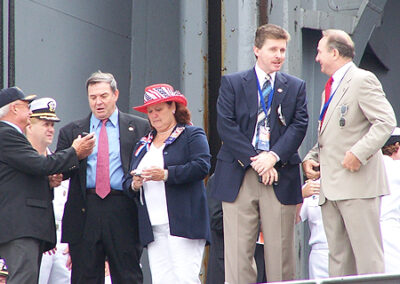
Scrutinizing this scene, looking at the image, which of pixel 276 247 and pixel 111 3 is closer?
pixel 276 247

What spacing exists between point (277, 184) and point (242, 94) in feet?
2.31

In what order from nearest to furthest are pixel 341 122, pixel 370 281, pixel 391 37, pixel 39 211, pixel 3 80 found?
pixel 370 281
pixel 341 122
pixel 39 211
pixel 3 80
pixel 391 37

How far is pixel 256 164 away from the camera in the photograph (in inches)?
273

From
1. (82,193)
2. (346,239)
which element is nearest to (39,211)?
(82,193)

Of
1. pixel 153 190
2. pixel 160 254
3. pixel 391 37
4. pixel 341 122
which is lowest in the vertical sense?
pixel 160 254

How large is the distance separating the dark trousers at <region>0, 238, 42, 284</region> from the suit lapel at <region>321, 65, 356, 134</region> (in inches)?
90.3

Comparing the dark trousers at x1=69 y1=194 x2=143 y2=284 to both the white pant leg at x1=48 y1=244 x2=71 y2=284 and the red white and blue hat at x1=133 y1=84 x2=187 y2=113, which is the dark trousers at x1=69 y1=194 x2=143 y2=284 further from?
the white pant leg at x1=48 y1=244 x2=71 y2=284

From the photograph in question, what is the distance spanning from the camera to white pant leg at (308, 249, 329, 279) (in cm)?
834

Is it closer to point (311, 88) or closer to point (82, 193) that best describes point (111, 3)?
point (311, 88)

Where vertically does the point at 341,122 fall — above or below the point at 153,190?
above

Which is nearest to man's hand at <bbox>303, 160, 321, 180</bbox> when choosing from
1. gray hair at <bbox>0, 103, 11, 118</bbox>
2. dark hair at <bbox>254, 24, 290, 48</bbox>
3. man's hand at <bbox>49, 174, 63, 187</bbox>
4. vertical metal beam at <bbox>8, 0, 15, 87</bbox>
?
dark hair at <bbox>254, 24, 290, 48</bbox>

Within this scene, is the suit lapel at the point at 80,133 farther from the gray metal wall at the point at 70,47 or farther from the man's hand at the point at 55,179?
the gray metal wall at the point at 70,47

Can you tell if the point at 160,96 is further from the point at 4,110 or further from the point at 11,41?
the point at 11,41

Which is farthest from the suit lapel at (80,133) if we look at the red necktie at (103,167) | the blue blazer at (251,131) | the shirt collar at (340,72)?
the shirt collar at (340,72)
